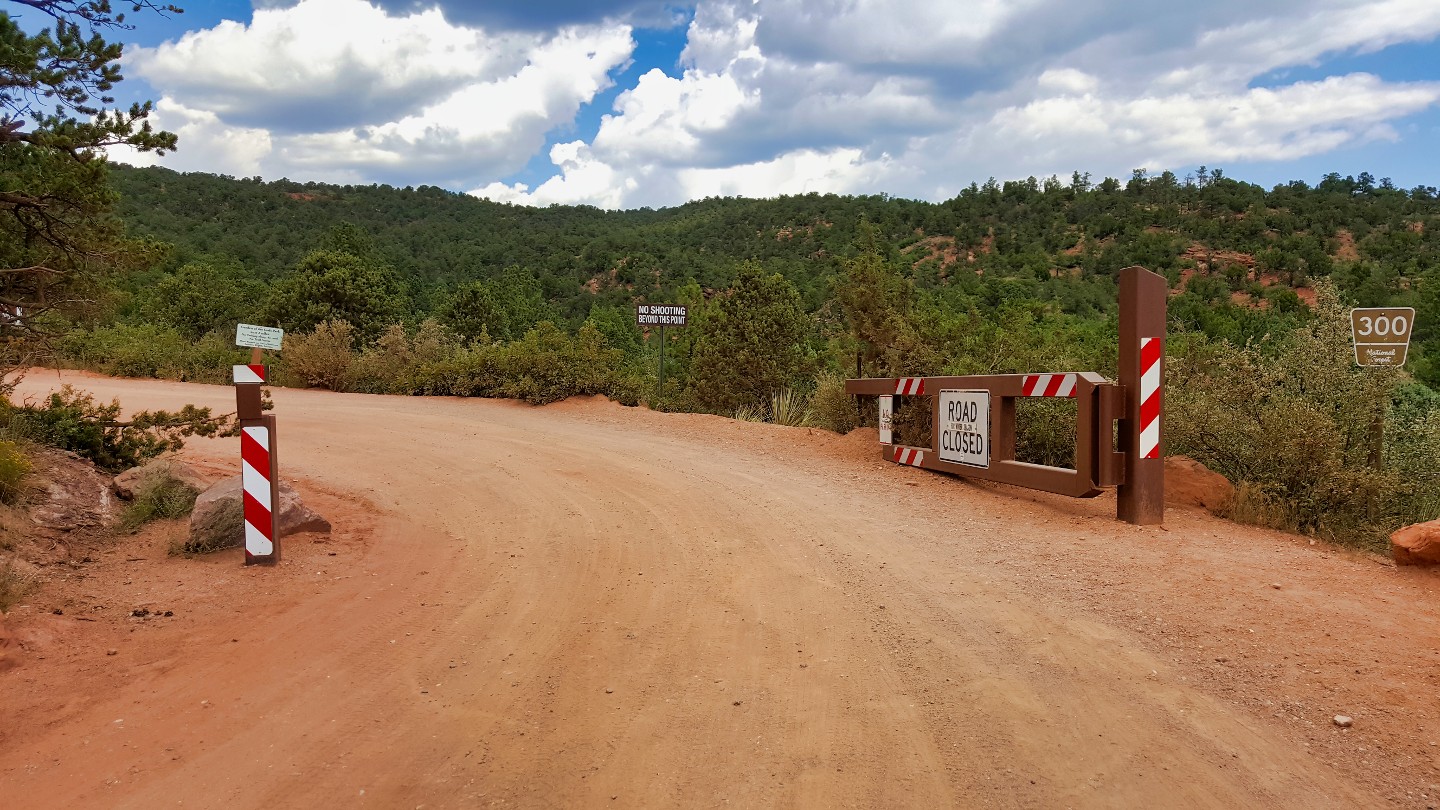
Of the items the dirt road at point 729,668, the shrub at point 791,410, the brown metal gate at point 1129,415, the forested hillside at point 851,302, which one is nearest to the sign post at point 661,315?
the forested hillside at point 851,302

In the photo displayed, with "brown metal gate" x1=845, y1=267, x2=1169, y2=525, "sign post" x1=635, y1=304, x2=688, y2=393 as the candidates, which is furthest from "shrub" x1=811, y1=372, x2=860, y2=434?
"sign post" x1=635, y1=304, x2=688, y2=393

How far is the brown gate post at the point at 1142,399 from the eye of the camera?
26.8ft

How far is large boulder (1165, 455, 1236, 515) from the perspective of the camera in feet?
29.3

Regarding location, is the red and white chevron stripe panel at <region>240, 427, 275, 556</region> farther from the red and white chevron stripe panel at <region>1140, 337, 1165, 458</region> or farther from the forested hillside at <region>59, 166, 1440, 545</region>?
the red and white chevron stripe panel at <region>1140, 337, 1165, 458</region>

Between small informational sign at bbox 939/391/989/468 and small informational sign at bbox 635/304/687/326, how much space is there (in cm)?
931

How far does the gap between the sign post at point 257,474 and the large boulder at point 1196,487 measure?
27.8ft

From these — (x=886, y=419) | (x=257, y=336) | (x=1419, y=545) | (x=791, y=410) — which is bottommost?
(x=1419, y=545)

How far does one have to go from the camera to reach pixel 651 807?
3322 millimetres

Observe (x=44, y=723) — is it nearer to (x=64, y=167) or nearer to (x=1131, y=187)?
(x=64, y=167)

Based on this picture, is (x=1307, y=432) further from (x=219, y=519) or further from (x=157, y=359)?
(x=157, y=359)

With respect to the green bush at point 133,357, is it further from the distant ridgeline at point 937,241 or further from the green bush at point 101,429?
the green bush at point 101,429

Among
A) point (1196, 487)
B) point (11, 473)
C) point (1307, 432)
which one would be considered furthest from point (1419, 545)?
point (11, 473)

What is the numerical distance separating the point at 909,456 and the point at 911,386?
0.90 meters

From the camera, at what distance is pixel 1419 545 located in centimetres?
631
